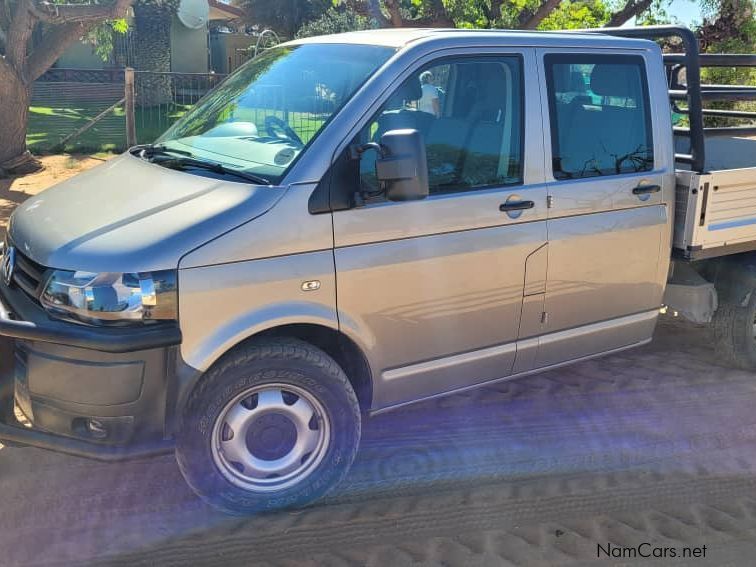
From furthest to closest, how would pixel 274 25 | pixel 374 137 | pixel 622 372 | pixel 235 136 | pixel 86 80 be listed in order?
pixel 274 25, pixel 86 80, pixel 622 372, pixel 235 136, pixel 374 137

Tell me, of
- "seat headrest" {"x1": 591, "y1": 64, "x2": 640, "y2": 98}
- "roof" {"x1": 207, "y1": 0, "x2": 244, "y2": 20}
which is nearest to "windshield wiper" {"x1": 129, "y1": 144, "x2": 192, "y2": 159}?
"seat headrest" {"x1": 591, "y1": 64, "x2": 640, "y2": 98}

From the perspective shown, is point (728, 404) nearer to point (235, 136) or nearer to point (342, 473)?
point (342, 473)

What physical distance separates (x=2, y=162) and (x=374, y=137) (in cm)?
1059

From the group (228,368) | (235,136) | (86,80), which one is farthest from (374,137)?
(86,80)

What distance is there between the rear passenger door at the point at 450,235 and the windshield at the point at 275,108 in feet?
0.87

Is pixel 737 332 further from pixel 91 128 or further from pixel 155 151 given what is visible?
pixel 91 128

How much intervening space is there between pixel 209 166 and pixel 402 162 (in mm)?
953

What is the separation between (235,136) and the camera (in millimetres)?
3895

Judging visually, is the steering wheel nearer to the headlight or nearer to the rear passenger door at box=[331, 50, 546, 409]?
the rear passenger door at box=[331, 50, 546, 409]

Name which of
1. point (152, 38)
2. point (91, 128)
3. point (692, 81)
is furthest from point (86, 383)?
point (152, 38)

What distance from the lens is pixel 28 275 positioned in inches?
130

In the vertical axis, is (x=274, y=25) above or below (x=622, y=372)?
above

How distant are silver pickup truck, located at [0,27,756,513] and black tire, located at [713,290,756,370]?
0.74 metres

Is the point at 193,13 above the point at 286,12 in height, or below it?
below
